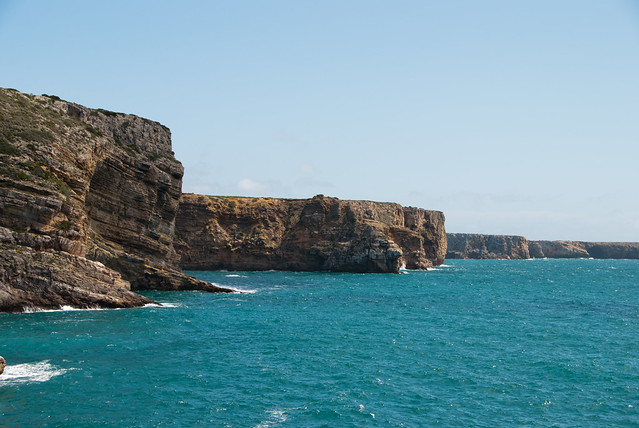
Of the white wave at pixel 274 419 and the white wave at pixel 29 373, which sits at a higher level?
the white wave at pixel 274 419

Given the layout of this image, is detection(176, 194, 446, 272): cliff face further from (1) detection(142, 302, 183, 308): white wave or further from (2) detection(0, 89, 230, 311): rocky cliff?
(1) detection(142, 302, 183, 308): white wave

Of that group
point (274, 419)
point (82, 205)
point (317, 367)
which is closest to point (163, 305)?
point (82, 205)

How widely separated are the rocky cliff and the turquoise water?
350cm

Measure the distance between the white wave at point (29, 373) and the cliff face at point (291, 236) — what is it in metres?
96.2

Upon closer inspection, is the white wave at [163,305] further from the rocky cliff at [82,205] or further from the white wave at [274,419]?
the white wave at [274,419]

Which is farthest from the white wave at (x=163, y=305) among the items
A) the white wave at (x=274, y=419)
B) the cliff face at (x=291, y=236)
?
the cliff face at (x=291, y=236)

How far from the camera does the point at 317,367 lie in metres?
36.4

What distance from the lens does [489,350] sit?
42.3 metres

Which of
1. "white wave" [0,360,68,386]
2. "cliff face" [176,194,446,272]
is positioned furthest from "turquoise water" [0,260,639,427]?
"cliff face" [176,194,446,272]

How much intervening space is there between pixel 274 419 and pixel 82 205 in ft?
145

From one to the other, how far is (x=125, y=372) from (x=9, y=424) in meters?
9.36

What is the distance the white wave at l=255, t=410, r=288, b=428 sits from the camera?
84.0 ft

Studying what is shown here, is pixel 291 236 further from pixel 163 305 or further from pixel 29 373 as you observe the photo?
pixel 29 373

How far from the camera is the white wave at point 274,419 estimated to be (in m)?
25.6
